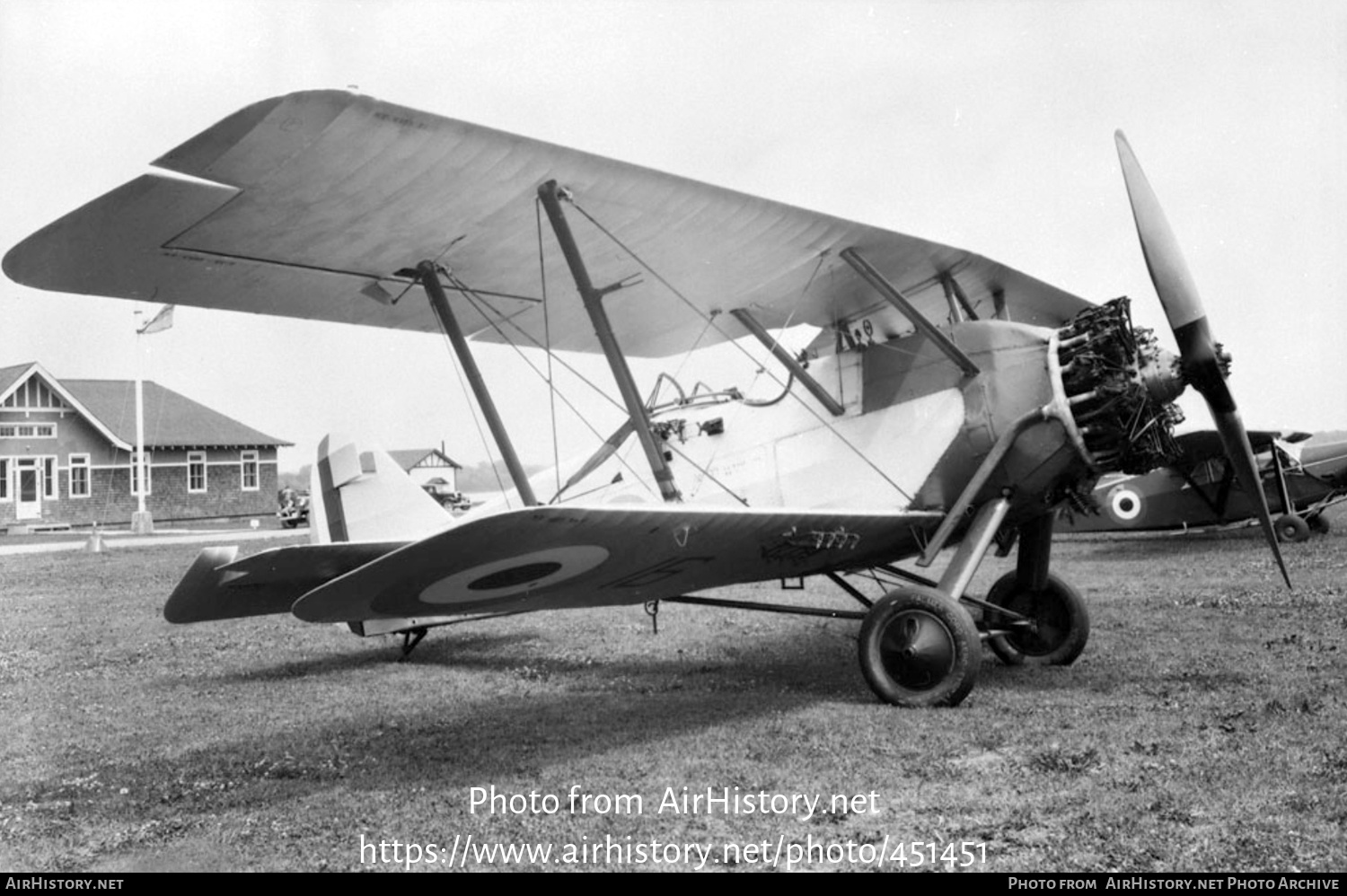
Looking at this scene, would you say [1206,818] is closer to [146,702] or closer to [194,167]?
[194,167]

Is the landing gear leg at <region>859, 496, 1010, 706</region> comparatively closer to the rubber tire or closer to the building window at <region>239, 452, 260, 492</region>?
the rubber tire

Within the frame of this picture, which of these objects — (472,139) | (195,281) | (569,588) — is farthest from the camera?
(195,281)

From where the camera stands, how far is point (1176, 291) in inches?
209

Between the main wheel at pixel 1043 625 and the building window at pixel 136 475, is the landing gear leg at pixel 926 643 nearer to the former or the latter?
the main wheel at pixel 1043 625

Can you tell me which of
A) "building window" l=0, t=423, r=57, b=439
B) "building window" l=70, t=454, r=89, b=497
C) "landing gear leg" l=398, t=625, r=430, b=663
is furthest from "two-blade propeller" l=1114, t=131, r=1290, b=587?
"building window" l=70, t=454, r=89, b=497

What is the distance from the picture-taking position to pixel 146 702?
6.73 m

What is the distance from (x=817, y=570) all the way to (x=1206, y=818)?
3230mm

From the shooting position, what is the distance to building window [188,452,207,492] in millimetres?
37250

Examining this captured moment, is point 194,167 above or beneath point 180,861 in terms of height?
above

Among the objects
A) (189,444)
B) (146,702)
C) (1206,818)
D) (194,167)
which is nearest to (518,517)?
(194,167)

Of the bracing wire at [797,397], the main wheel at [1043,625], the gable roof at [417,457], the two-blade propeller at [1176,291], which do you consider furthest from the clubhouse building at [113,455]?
the two-blade propeller at [1176,291]

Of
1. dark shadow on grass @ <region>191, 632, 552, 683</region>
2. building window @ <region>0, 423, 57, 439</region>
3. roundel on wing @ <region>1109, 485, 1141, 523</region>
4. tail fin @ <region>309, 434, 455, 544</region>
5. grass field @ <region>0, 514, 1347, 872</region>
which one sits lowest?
dark shadow on grass @ <region>191, 632, 552, 683</region>

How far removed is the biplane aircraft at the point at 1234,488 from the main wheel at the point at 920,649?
10916 millimetres

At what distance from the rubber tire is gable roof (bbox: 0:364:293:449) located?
32.3m
